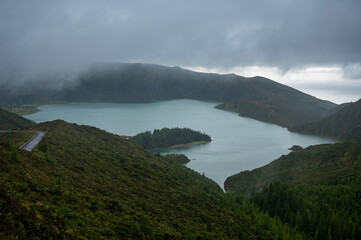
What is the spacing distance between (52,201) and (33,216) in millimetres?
5267

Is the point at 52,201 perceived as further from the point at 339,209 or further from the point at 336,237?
the point at 339,209

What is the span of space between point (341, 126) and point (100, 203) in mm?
177772

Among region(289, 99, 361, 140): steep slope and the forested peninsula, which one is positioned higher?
region(289, 99, 361, 140): steep slope

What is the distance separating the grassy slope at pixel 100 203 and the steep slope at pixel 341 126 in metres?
138

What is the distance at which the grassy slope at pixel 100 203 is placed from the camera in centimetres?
1588

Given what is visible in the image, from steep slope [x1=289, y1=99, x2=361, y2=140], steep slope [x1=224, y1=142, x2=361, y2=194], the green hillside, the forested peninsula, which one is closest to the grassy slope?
the green hillside

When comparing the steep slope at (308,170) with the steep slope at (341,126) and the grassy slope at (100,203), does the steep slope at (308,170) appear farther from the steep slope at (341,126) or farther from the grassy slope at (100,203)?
the steep slope at (341,126)

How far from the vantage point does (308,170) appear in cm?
7612

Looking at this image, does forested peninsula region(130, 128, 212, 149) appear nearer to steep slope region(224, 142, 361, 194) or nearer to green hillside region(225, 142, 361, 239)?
green hillside region(225, 142, 361, 239)

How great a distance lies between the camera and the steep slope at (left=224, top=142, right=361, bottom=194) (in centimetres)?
6643

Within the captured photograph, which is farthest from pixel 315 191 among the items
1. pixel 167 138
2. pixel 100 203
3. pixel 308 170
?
pixel 167 138

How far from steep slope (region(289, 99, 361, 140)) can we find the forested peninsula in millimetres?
72420

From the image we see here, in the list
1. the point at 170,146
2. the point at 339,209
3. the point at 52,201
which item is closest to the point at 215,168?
the point at 170,146

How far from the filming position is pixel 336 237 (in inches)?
1547
